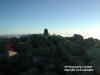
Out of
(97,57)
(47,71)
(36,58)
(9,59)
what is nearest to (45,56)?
(36,58)

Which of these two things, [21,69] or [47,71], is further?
[21,69]

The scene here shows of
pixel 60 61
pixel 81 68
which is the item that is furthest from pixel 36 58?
pixel 81 68

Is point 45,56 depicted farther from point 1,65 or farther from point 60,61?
point 1,65

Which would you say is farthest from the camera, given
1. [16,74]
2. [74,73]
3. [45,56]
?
[45,56]

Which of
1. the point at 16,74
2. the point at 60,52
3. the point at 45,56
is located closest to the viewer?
the point at 16,74

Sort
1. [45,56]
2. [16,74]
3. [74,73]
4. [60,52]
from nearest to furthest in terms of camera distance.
Answer: [74,73] → [16,74] → [45,56] → [60,52]

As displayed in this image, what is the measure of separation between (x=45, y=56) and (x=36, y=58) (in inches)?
63.5

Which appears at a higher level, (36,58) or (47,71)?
(36,58)

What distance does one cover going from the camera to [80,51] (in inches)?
778

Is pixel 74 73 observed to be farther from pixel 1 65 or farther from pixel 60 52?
pixel 1 65

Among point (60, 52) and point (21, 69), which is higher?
point (60, 52)

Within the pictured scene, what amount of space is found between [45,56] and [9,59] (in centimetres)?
450

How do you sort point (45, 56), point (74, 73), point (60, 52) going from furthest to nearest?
1. point (60, 52)
2. point (45, 56)
3. point (74, 73)

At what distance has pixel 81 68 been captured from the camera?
49.7ft
